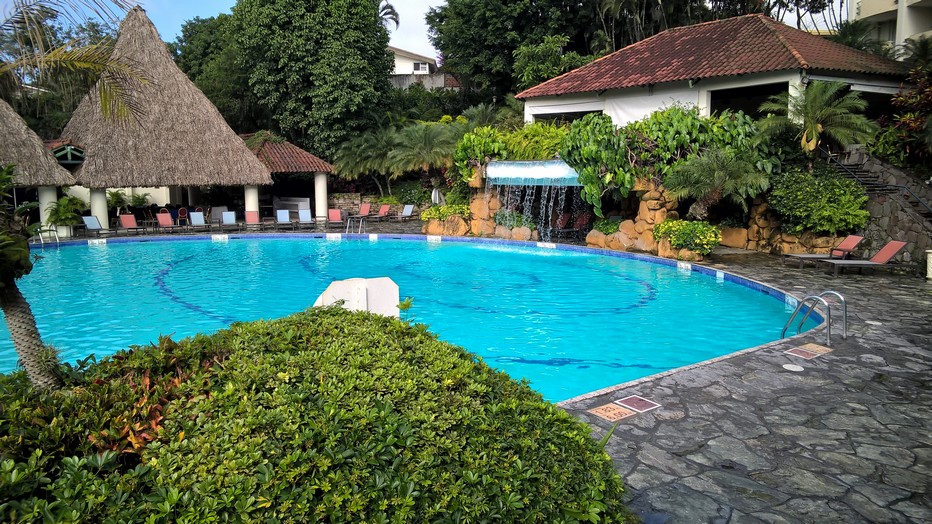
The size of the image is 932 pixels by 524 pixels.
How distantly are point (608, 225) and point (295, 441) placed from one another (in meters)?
17.6

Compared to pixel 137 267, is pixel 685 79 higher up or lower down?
higher up

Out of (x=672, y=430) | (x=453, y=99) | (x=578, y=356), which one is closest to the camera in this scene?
(x=672, y=430)

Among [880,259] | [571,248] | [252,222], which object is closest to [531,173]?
[571,248]

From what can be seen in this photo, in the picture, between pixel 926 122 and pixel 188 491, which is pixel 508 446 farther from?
pixel 926 122

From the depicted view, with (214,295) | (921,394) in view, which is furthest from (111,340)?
(921,394)

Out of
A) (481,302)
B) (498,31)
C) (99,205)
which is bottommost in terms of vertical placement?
(481,302)

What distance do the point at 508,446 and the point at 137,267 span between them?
17.0 meters

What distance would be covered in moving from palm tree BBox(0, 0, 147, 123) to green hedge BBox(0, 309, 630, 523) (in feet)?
8.06

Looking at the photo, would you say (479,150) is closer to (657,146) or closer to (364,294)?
(657,146)

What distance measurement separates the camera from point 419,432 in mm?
2998

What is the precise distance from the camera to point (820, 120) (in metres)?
16.5

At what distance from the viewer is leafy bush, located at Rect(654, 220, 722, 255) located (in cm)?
1622

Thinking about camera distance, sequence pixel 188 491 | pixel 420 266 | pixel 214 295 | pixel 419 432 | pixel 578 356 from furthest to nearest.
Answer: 1. pixel 420 266
2. pixel 214 295
3. pixel 578 356
4. pixel 419 432
5. pixel 188 491

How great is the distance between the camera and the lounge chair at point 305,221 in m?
26.7
